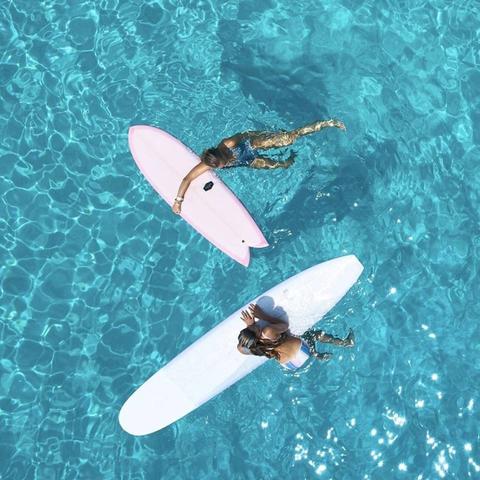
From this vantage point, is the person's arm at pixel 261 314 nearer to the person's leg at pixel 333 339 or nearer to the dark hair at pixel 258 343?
the person's leg at pixel 333 339

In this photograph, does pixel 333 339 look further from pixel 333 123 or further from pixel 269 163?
pixel 333 123

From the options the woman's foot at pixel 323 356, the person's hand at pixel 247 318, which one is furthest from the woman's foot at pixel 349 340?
the person's hand at pixel 247 318

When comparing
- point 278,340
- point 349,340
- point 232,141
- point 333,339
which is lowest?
point 349,340

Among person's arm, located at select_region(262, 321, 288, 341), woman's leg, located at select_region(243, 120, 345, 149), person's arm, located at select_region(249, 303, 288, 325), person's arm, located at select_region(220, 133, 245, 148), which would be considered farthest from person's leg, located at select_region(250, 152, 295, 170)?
person's arm, located at select_region(262, 321, 288, 341)

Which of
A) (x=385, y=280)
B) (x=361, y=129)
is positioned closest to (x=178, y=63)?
(x=361, y=129)

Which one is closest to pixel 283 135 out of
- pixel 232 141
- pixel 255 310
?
pixel 232 141

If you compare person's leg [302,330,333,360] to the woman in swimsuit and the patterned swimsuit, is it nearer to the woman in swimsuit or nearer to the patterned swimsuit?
the woman in swimsuit

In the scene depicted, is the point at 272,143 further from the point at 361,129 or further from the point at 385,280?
the point at 385,280
